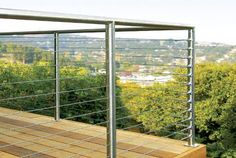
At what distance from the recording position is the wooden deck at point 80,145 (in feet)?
8.91

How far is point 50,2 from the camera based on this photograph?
8320mm

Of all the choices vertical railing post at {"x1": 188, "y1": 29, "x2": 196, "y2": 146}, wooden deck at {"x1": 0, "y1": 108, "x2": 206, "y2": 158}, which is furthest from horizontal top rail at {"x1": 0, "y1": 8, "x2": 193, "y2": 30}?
wooden deck at {"x1": 0, "y1": 108, "x2": 206, "y2": 158}

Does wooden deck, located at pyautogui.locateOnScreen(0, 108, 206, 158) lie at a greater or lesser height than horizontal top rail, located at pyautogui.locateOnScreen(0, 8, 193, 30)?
lesser

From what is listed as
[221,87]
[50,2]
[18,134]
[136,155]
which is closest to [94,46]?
[18,134]

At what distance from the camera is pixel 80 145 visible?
9.62 feet

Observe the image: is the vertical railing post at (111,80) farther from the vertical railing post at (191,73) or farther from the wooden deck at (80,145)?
the vertical railing post at (191,73)

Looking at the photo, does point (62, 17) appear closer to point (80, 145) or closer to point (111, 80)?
point (111, 80)

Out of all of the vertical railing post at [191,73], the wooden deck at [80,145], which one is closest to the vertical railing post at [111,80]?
the wooden deck at [80,145]

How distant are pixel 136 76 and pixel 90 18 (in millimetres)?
1394

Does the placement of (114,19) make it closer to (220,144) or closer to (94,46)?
(94,46)

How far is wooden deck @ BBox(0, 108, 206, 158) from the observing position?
107 inches

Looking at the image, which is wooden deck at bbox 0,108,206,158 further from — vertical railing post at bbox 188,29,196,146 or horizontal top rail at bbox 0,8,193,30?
horizontal top rail at bbox 0,8,193,30

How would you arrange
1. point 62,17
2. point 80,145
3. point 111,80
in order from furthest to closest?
point 80,145, point 111,80, point 62,17

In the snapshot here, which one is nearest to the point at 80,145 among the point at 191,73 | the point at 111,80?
the point at 111,80
